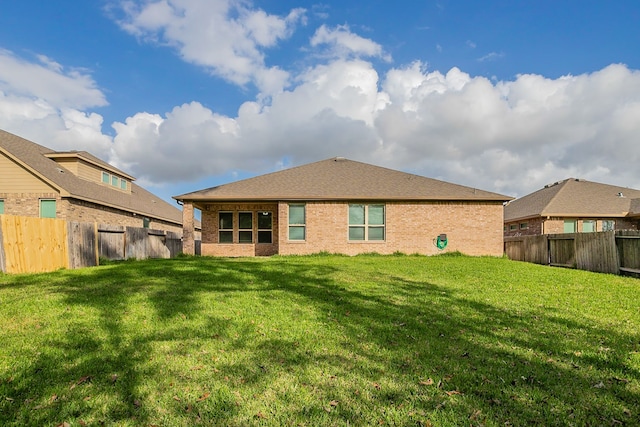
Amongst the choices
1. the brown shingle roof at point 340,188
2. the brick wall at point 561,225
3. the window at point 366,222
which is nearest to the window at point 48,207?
the brown shingle roof at point 340,188

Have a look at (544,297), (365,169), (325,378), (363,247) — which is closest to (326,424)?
(325,378)

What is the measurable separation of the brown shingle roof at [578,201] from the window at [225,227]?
61.3 ft

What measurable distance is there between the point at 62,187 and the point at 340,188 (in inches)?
559

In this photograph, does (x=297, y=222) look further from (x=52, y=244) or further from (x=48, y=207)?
(x=48, y=207)

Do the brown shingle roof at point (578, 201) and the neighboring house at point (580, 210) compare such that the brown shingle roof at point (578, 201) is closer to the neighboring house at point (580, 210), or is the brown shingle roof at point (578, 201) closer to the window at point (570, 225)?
the neighboring house at point (580, 210)

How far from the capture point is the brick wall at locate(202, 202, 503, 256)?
1725 cm

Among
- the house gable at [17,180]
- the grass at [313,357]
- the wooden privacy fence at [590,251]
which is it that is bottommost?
the grass at [313,357]

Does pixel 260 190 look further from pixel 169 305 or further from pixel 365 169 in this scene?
pixel 169 305

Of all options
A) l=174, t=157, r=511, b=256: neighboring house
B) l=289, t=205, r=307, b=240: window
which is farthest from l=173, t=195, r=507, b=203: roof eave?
l=289, t=205, r=307, b=240: window

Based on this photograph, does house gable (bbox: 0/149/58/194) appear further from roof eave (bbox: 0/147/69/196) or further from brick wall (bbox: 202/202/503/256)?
brick wall (bbox: 202/202/503/256)

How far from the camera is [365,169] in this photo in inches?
806

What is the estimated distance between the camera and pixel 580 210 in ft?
74.5

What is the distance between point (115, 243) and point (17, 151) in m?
10.1

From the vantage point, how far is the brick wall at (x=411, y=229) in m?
17.2
